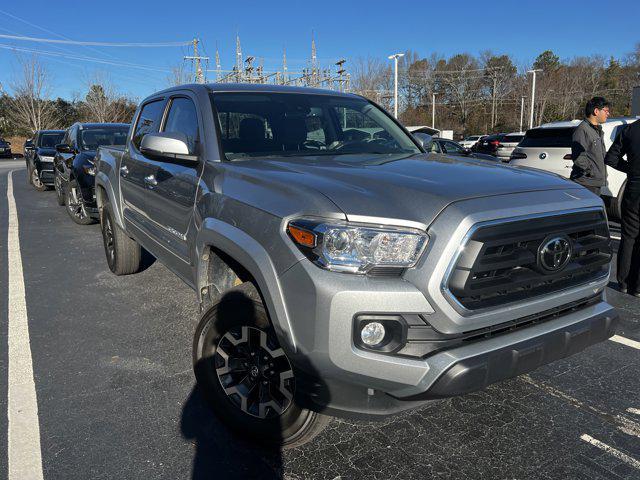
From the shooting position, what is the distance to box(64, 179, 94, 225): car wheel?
9.00m

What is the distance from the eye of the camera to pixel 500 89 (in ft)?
257

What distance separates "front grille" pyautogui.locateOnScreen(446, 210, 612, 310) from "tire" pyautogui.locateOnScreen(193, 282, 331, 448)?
0.91 metres

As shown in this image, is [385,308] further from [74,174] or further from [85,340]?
[74,174]

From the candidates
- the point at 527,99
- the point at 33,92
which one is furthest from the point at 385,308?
the point at 527,99

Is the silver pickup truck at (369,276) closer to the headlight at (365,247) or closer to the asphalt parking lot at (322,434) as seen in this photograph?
the headlight at (365,247)

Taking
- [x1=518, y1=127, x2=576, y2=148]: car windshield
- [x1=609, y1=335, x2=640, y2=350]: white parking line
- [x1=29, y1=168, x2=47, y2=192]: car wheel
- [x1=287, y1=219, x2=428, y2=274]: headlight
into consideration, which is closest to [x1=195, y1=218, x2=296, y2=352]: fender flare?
[x1=287, y1=219, x2=428, y2=274]: headlight

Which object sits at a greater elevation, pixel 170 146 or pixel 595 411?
pixel 170 146

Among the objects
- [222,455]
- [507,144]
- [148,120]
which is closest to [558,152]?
[148,120]

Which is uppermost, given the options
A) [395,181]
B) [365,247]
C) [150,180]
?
[395,181]

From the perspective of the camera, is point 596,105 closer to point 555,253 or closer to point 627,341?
point 627,341

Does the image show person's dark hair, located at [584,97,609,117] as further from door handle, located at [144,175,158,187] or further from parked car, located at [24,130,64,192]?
parked car, located at [24,130,64,192]

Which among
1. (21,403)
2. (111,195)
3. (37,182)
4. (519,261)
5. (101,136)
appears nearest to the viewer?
(519,261)

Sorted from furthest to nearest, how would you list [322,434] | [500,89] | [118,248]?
[500,89], [118,248], [322,434]

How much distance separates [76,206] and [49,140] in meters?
7.38
